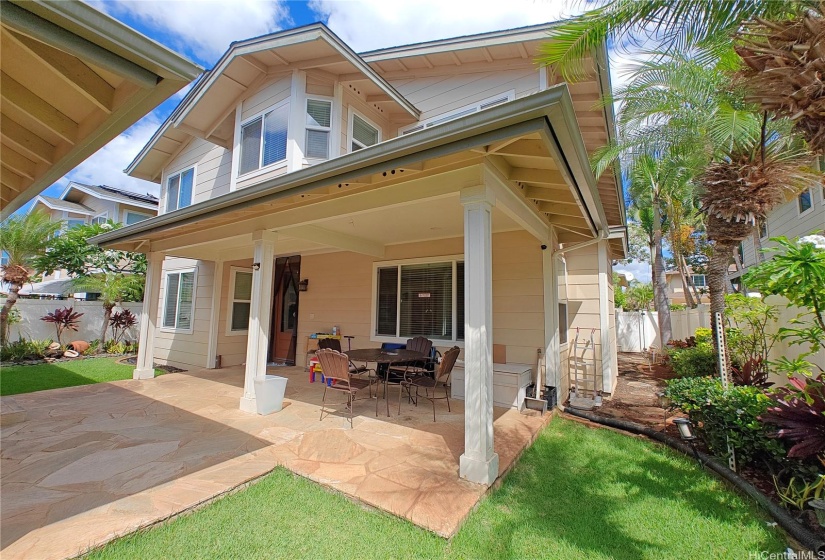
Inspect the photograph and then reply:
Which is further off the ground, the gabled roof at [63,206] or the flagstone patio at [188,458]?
the gabled roof at [63,206]

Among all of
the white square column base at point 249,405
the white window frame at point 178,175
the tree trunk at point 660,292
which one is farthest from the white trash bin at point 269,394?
the tree trunk at point 660,292

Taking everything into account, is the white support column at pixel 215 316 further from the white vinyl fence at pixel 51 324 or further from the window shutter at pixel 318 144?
the white vinyl fence at pixel 51 324

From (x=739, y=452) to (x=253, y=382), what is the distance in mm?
5537

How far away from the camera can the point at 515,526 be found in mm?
2625

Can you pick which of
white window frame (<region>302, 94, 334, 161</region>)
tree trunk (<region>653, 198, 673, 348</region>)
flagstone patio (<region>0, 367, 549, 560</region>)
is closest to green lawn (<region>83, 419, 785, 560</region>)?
flagstone patio (<region>0, 367, 549, 560</region>)

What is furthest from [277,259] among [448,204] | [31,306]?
[31,306]

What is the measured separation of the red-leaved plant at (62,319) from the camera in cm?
1038

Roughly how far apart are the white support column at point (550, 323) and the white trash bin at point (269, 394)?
4017 millimetres

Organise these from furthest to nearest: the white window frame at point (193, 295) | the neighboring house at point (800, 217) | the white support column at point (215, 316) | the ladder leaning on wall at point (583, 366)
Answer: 1. the white window frame at point (193, 295)
2. the white support column at point (215, 316)
3. the neighboring house at point (800, 217)
4. the ladder leaning on wall at point (583, 366)

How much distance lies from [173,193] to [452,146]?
10141mm

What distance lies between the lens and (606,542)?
2.48 meters

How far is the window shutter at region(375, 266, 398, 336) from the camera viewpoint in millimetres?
7270

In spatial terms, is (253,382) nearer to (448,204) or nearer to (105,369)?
(448,204)

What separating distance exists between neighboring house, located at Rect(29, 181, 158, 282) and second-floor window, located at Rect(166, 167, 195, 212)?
6.09m
